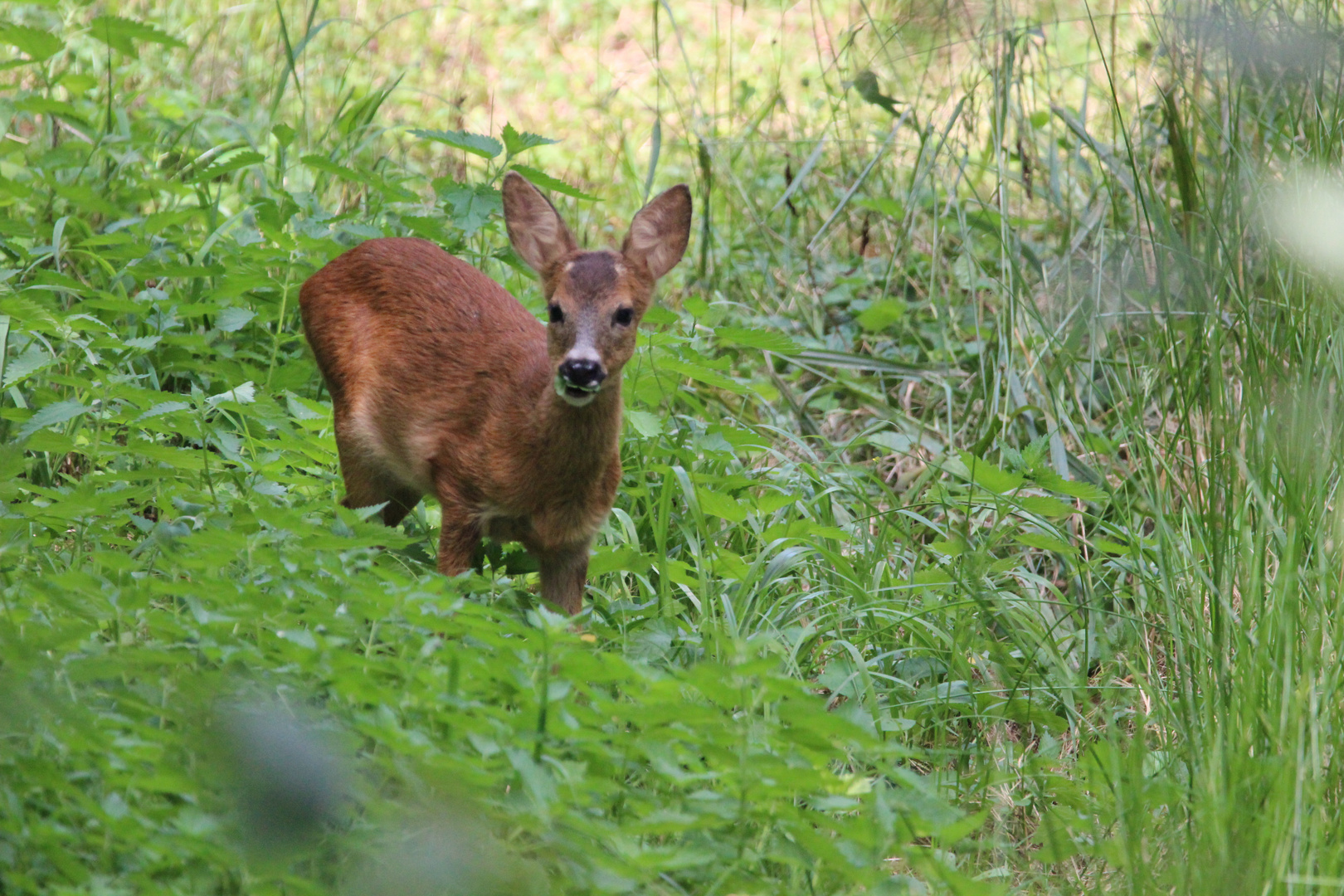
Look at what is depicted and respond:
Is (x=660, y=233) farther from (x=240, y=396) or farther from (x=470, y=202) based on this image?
(x=240, y=396)

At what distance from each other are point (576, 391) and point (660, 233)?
70 centimetres

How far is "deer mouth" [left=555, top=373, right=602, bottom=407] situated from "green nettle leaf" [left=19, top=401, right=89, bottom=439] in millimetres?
1193

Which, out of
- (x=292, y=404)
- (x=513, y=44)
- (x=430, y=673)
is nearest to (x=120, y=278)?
(x=292, y=404)

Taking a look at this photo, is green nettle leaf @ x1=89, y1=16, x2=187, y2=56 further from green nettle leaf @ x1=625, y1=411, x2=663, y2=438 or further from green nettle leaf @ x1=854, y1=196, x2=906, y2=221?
green nettle leaf @ x1=854, y1=196, x2=906, y2=221

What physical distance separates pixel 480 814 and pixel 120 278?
352cm

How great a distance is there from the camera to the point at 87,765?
228 cm

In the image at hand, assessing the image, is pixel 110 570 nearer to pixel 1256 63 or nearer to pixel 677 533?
pixel 677 533

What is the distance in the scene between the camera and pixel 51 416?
374 centimetres

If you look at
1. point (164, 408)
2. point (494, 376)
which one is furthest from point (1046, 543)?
point (164, 408)

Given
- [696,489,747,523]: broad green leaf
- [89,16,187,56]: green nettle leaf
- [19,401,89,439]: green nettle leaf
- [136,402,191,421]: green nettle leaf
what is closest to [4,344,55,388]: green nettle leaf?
[19,401,89,439]: green nettle leaf

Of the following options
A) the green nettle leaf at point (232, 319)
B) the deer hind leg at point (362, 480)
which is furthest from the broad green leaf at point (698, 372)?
the green nettle leaf at point (232, 319)

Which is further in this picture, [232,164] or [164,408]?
[232,164]

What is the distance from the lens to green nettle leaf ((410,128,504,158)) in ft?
15.5

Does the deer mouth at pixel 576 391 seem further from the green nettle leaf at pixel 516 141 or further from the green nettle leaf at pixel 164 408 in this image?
the green nettle leaf at pixel 516 141
